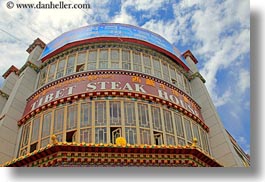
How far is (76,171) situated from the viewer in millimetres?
5699

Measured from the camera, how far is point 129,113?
781 cm

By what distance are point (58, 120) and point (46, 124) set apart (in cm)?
33

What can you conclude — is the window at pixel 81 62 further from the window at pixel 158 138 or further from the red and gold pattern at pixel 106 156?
the red and gold pattern at pixel 106 156

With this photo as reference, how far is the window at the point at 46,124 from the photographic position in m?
7.71

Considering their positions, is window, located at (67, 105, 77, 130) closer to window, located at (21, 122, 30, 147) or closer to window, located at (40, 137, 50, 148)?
window, located at (40, 137, 50, 148)

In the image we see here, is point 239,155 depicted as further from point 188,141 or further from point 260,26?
point 260,26

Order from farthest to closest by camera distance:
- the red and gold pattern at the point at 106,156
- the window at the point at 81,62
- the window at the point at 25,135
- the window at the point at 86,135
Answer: the window at the point at 81,62
the window at the point at 25,135
the window at the point at 86,135
the red and gold pattern at the point at 106,156

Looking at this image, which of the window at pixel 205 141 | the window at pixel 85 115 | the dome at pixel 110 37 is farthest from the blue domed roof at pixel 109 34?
the window at pixel 205 141

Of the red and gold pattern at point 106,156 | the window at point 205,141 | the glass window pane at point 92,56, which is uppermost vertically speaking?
the glass window pane at point 92,56

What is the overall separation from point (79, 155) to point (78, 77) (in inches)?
104

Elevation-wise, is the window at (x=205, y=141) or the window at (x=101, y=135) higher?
the window at (x=205, y=141)

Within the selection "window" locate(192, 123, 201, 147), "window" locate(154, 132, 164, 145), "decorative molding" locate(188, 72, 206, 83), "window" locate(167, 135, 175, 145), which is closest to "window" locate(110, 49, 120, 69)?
"window" locate(154, 132, 164, 145)

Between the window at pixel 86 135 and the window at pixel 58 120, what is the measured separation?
1.83 feet

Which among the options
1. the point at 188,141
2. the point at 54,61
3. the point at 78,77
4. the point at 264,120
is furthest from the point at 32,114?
the point at 264,120
